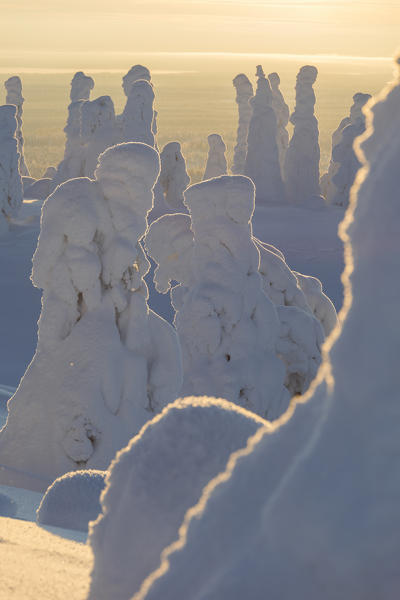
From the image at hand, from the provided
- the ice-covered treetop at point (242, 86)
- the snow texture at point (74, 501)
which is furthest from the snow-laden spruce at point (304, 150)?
the snow texture at point (74, 501)

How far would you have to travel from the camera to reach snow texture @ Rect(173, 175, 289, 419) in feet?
26.9

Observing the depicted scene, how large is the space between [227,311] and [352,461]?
6.91 m

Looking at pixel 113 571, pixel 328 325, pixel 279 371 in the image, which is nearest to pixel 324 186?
pixel 328 325

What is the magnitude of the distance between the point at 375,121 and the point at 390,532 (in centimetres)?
59

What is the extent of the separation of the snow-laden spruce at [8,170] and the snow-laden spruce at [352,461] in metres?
18.9

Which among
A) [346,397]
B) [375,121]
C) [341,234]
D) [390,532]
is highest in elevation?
[375,121]

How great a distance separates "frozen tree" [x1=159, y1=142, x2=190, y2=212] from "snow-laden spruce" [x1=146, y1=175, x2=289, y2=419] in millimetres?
14470

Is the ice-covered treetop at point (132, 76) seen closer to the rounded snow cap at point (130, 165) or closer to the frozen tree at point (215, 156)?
the frozen tree at point (215, 156)

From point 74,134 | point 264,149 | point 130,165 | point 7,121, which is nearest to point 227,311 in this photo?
point 130,165

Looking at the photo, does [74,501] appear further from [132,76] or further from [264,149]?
[264,149]

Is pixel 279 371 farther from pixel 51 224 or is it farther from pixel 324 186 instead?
pixel 324 186

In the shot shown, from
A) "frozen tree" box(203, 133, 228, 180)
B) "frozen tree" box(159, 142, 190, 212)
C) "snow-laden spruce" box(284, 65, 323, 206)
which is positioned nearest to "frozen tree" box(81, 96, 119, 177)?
"frozen tree" box(159, 142, 190, 212)

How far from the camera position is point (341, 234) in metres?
1.28

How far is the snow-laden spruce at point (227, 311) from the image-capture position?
8.20 metres
